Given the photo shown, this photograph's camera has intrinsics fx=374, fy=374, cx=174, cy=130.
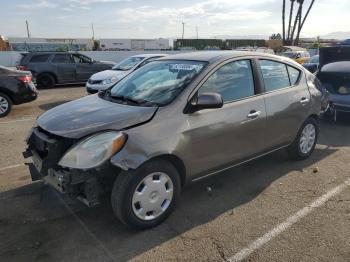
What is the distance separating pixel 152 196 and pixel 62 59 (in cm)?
1376

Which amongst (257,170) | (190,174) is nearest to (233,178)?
(257,170)

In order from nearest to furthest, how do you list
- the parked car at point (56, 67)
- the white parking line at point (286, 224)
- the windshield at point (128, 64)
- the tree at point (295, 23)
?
the white parking line at point (286, 224)
the windshield at point (128, 64)
the parked car at point (56, 67)
the tree at point (295, 23)

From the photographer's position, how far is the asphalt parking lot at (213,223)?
11.0 feet

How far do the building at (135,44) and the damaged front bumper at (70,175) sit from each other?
189ft

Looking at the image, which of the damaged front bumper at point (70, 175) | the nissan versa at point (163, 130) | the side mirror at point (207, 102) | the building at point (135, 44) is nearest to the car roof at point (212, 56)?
the nissan versa at point (163, 130)

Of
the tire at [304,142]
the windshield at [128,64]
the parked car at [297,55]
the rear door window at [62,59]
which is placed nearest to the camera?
the tire at [304,142]

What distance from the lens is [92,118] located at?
3.71 metres

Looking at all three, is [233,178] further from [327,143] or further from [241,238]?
[327,143]

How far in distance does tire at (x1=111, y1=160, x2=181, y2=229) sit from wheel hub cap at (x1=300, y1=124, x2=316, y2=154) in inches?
101

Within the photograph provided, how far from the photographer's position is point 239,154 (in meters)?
4.45

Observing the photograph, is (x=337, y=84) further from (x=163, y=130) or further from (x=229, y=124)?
Answer: (x=163, y=130)

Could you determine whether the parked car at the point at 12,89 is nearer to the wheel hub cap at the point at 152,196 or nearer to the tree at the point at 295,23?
→ the wheel hub cap at the point at 152,196

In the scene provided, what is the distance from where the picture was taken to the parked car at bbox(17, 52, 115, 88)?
15.6 m

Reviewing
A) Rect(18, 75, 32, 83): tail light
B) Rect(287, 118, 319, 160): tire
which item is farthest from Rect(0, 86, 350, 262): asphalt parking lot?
Rect(18, 75, 32, 83): tail light
